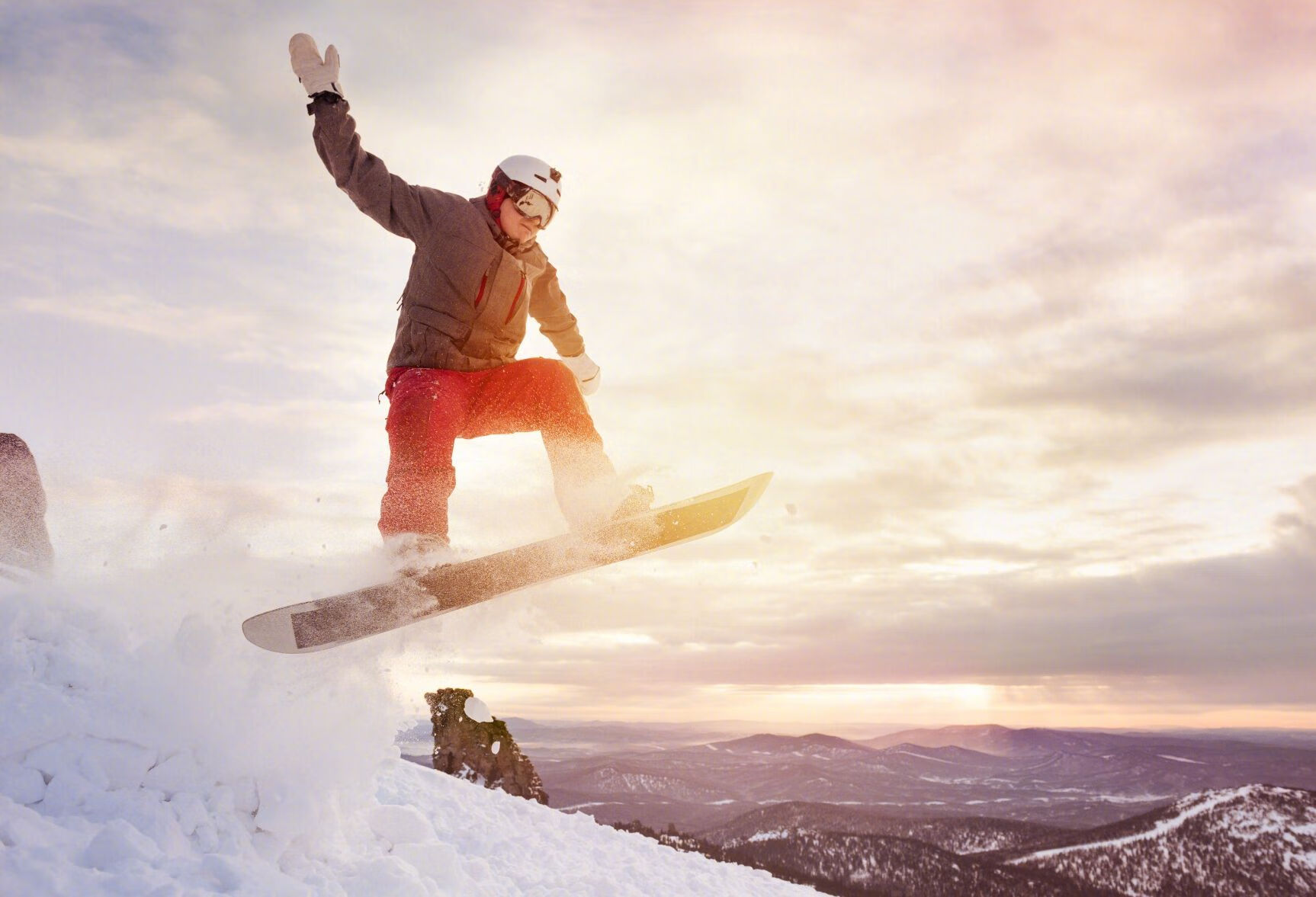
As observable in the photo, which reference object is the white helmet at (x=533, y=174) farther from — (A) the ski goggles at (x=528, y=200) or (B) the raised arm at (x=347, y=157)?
(B) the raised arm at (x=347, y=157)

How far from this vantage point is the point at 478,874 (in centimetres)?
866

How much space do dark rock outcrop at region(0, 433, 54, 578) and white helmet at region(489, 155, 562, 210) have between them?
207 inches

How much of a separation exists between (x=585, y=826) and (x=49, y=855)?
883 centimetres

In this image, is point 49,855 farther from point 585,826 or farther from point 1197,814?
point 1197,814

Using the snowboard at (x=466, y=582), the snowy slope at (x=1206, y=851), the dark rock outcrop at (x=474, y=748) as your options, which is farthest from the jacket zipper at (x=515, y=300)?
the snowy slope at (x=1206, y=851)

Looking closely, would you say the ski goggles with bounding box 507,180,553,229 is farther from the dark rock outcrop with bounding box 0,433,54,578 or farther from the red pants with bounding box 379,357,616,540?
the dark rock outcrop with bounding box 0,433,54,578

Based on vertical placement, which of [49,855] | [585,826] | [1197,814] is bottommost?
[1197,814]

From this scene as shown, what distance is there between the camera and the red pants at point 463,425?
6.52m

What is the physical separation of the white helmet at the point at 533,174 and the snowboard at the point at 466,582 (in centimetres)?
277

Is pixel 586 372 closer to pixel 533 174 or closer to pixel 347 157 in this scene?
pixel 533 174

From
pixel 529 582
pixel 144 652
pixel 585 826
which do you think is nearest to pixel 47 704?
pixel 144 652

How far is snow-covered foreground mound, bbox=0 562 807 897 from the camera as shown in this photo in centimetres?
549

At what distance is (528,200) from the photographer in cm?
693

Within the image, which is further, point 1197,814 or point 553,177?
point 1197,814
